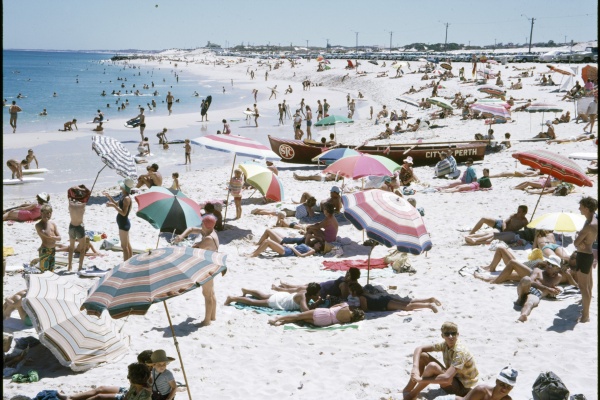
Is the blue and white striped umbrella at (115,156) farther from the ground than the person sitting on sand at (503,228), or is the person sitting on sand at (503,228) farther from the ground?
the blue and white striped umbrella at (115,156)

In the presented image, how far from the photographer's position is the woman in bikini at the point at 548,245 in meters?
8.83

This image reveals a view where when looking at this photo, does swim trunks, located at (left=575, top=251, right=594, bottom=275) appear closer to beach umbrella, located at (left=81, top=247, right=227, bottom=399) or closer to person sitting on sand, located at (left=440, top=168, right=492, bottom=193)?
beach umbrella, located at (left=81, top=247, right=227, bottom=399)

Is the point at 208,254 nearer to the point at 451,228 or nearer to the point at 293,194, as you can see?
the point at 451,228

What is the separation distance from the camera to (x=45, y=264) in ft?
28.6

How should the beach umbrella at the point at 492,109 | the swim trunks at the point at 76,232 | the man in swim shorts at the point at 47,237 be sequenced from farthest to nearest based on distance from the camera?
1. the beach umbrella at the point at 492,109
2. the swim trunks at the point at 76,232
3. the man in swim shorts at the point at 47,237

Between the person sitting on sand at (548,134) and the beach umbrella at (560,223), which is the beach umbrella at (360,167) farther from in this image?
the person sitting on sand at (548,134)

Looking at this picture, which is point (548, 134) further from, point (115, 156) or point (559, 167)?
point (115, 156)

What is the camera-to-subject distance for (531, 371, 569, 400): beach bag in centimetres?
477

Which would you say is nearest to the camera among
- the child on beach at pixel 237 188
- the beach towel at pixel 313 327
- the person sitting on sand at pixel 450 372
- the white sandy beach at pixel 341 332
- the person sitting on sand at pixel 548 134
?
the person sitting on sand at pixel 450 372

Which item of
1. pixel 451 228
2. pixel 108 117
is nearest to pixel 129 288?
pixel 451 228

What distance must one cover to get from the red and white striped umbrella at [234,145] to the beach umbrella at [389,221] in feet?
12.9

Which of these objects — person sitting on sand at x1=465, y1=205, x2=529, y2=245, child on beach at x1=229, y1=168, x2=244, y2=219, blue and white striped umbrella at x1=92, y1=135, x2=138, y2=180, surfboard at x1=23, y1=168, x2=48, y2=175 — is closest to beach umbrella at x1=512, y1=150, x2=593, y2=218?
person sitting on sand at x1=465, y1=205, x2=529, y2=245

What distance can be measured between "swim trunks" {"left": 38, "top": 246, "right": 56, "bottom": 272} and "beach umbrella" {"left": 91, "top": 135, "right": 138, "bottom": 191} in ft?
15.2

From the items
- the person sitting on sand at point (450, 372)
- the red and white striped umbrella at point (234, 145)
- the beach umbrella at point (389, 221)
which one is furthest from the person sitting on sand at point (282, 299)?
the red and white striped umbrella at point (234, 145)
